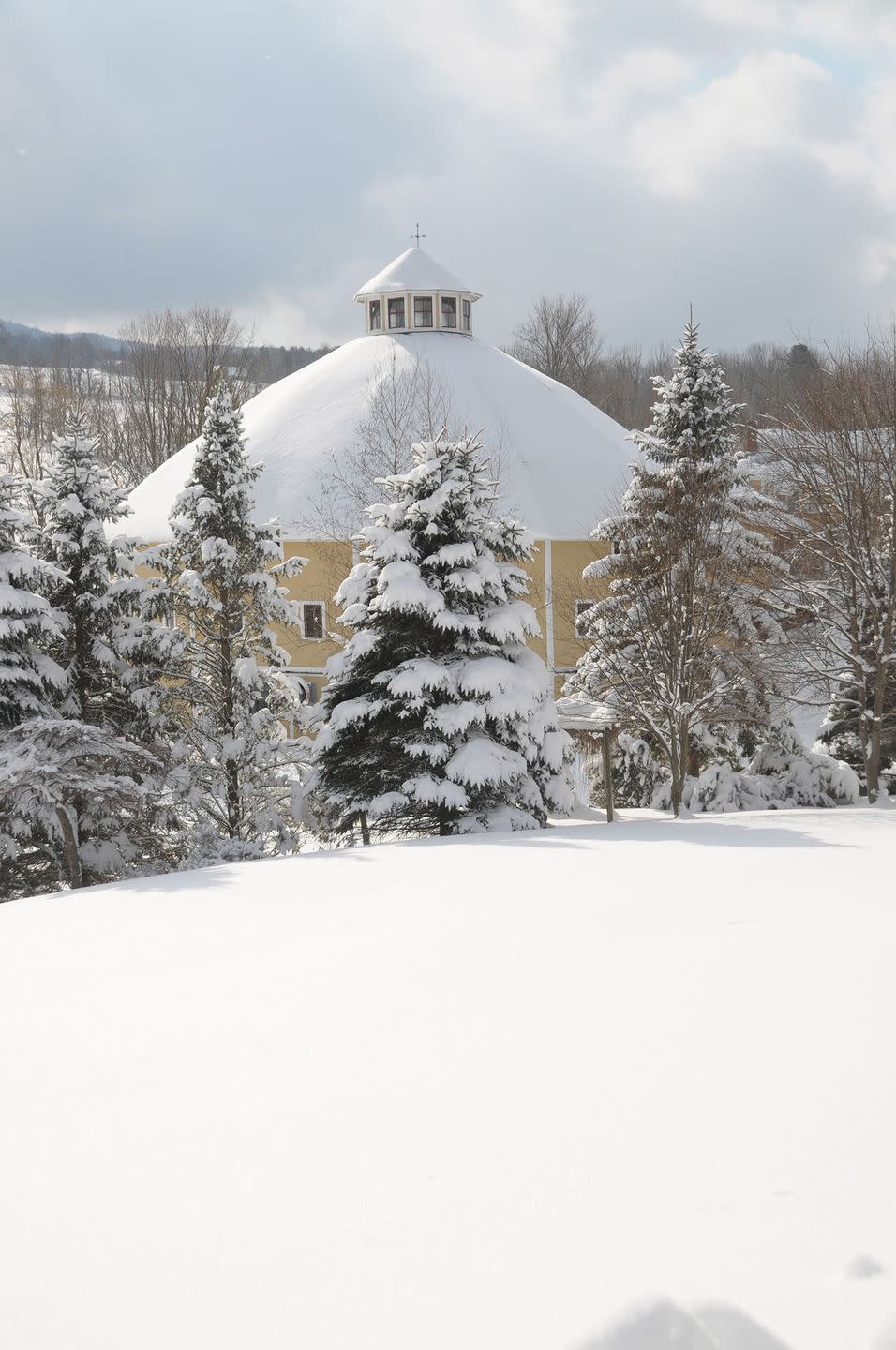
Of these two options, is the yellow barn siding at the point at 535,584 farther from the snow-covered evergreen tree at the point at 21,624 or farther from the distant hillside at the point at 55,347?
the distant hillside at the point at 55,347

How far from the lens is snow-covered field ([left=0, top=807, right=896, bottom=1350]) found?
10.5ft

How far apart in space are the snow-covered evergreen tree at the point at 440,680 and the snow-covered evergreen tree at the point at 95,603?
3629 millimetres

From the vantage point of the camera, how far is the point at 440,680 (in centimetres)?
1457

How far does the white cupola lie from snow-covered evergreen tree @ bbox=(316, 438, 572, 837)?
22.4 metres

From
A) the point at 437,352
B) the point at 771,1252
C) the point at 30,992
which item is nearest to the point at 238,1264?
the point at 771,1252

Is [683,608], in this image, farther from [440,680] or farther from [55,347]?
[55,347]

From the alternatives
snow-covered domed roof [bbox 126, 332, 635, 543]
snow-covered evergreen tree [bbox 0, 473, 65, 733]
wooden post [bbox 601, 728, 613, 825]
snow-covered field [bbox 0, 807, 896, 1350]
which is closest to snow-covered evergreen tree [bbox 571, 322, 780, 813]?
wooden post [bbox 601, 728, 613, 825]

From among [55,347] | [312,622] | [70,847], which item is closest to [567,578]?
[312,622]

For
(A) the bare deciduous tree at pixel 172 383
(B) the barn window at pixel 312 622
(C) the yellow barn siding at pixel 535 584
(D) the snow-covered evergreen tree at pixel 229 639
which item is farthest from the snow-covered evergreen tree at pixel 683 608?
(A) the bare deciduous tree at pixel 172 383

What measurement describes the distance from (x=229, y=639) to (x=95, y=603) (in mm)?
2282

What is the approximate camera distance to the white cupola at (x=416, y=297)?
36094mm

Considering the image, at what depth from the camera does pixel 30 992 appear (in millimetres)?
6520

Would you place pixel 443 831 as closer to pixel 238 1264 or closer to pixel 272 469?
pixel 238 1264

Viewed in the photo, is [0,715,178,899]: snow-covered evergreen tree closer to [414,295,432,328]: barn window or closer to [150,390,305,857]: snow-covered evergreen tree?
[150,390,305,857]: snow-covered evergreen tree
